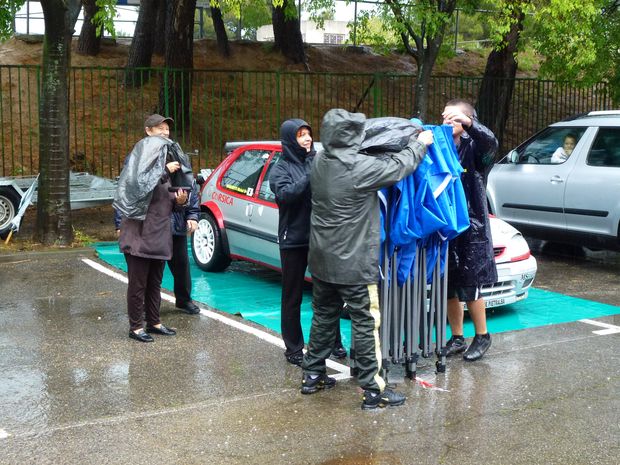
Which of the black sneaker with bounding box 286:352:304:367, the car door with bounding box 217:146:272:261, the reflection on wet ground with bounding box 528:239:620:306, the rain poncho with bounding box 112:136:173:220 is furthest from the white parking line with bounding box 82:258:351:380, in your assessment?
the reflection on wet ground with bounding box 528:239:620:306

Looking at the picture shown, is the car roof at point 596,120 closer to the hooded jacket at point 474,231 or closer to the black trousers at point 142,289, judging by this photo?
the hooded jacket at point 474,231

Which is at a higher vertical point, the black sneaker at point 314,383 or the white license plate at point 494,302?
the white license plate at point 494,302

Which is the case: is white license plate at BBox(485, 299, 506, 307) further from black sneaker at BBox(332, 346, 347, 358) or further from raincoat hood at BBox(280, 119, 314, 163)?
raincoat hood at BBox(280, 119, 314, 163)

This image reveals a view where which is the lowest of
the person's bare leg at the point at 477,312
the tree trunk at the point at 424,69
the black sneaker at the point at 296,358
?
the black sneaker at the point at 296,358

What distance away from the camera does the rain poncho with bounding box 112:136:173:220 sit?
686cm

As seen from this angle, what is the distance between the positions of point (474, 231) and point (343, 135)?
1529mm

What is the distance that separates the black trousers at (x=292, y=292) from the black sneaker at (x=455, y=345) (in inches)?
38.2

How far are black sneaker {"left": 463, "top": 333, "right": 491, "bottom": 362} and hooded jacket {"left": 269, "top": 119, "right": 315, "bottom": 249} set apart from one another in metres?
1.53

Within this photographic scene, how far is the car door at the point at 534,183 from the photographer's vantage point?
1071 centimetres

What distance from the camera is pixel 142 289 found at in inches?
281

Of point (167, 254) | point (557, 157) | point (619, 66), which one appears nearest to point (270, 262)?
point (167, 254)

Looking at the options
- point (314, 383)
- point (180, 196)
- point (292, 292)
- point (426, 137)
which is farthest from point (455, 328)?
point (180, 196)

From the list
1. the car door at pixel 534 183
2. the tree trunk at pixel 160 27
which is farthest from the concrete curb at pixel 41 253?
the tree trunk at pixel 160 27

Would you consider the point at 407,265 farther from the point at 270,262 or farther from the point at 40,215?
the point at 40,215
